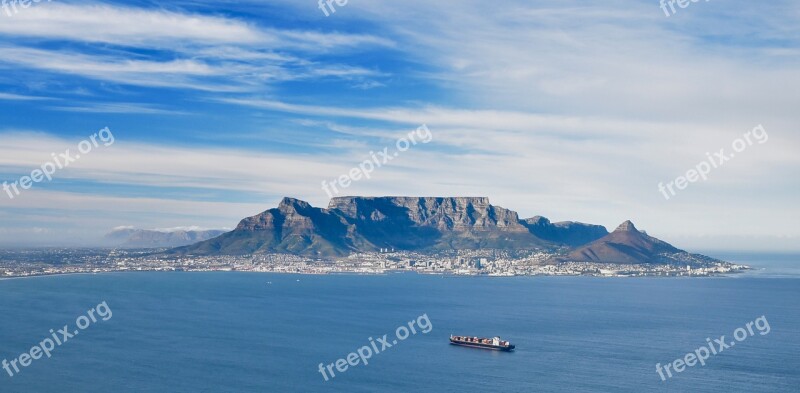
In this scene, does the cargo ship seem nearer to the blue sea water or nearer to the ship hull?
the ship hull

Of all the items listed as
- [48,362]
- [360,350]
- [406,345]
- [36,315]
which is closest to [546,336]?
[406,345]

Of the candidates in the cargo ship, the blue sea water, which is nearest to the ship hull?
the cargo ship

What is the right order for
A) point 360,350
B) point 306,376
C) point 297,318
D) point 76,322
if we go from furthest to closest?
point 297,318
point 76,322
point 360,350
point 306,376

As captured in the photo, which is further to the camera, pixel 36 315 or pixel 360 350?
pixel 36 315

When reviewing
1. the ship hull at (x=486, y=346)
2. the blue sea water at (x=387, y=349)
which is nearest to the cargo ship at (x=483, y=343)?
the ship hull at (x=486, y=346)

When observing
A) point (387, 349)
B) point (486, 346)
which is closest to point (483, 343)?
point (486, 346)

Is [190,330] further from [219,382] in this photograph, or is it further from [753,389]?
[753,389]

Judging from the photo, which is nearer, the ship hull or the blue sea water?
the blue sea water
